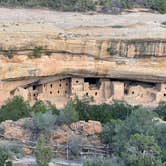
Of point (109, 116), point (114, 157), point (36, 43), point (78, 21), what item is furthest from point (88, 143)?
point (78, 21)

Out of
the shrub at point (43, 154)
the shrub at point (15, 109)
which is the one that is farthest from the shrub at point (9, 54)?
the shrub at point (43, 154)

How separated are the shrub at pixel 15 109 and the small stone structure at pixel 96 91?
60.5 inches

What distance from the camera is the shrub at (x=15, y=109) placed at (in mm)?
23781

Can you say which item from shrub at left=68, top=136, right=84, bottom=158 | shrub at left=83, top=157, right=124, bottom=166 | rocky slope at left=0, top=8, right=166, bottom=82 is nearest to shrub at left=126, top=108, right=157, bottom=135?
shrub at left=68, top=136, right=84, bottom=158

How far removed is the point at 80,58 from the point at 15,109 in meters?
2.85

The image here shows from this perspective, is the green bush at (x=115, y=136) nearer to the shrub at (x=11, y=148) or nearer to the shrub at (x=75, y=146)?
the shrub at (x=75, y=146)

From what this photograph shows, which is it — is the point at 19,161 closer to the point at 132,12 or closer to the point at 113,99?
the point at 113,99

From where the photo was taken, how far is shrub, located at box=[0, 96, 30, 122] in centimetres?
2378

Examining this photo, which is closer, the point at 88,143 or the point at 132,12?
the point at 88,143

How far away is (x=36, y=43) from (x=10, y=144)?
527 centimetres

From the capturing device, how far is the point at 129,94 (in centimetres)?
2703

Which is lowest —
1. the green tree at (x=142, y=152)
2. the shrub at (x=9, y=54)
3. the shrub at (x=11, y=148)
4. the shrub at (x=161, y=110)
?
the shrub at (x=161, y=110)

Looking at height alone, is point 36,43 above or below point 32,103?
above

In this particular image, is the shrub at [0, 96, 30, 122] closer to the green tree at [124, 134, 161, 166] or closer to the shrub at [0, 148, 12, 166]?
the shrub at [0, 148, 12, 166]
